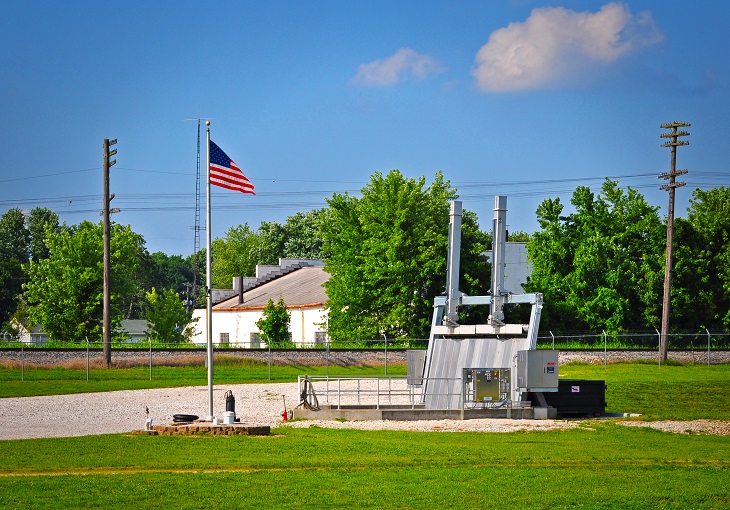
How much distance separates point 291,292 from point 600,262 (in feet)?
88.2

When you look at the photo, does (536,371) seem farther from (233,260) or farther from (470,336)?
(233,260)

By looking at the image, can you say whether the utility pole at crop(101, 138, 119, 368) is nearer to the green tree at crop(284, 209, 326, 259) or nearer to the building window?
the building window

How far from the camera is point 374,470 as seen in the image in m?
21.8

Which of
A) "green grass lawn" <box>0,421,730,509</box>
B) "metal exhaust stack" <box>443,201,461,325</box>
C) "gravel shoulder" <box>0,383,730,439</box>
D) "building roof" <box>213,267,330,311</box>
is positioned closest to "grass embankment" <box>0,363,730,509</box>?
"green grass lawn" <box>0,421,730,509</box>

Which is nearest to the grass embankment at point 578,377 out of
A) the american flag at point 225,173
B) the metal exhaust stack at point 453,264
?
the metal exhaust stack at point 453,264

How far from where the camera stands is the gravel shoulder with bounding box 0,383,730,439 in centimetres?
3219

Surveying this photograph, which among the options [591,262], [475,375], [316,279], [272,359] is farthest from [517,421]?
[316,279]

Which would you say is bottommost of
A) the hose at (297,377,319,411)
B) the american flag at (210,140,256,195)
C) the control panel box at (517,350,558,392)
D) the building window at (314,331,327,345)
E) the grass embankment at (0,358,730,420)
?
the grass embankment at (0,358,730,420)

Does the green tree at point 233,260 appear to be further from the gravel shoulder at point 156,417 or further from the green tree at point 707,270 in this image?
the gravel shoulder at point 156,417

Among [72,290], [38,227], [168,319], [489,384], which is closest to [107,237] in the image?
[72,290]

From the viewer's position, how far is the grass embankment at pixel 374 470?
17703mm

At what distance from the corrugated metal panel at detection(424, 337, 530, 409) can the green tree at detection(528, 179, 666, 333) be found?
113ft

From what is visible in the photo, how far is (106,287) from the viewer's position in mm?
61844

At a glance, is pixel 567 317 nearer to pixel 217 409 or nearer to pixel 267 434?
pixel 217 409
